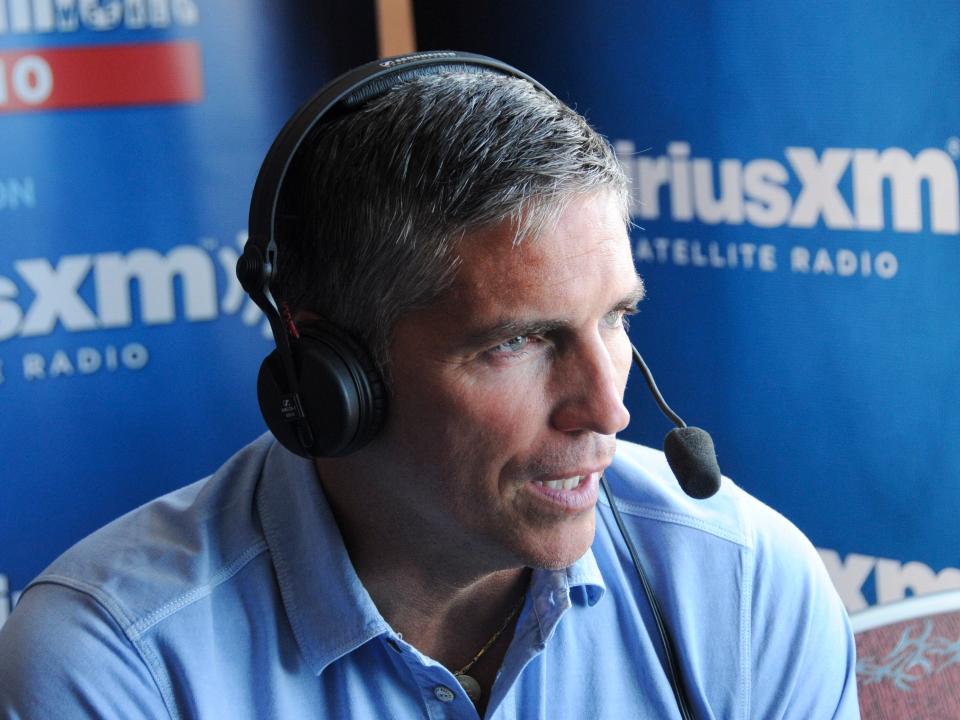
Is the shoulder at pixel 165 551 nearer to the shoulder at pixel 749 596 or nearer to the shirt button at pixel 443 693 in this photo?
the shirt button at pixel 443 693

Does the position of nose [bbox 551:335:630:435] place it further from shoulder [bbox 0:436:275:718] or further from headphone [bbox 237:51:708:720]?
shoulder [bbox 0:436:275:718]

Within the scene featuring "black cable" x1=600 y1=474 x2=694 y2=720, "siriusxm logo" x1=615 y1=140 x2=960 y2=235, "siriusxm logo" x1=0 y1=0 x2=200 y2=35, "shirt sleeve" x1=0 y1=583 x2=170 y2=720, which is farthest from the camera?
"siriusxm logo" x1=0 y1=0 x2=200 y2=35

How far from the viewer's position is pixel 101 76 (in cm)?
223

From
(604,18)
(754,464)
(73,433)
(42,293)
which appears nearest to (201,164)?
(42,293)

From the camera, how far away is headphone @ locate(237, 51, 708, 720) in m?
1.11

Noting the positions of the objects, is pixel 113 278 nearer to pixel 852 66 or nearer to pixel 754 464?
pixel 754 464

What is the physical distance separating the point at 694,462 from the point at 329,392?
0.36 metres

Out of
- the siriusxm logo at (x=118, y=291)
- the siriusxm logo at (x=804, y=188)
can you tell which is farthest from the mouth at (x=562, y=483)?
the siriusxm logo at (x=118, y=291)

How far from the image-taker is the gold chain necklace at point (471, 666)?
124cm

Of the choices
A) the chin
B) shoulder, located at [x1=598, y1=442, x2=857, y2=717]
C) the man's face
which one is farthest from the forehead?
shoulder, located at [x1=598, y1=442, x2=857, y2=717]

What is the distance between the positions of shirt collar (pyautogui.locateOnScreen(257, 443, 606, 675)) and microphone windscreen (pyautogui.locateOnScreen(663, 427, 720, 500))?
14 cm

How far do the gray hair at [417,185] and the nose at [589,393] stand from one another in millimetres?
123

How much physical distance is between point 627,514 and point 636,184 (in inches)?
37.6

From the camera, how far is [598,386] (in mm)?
1112
